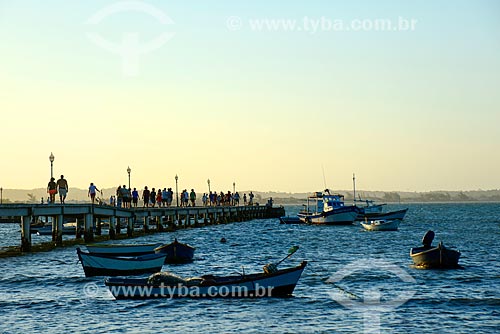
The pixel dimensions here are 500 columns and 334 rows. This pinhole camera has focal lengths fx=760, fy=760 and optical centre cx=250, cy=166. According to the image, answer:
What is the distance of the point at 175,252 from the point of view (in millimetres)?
38188

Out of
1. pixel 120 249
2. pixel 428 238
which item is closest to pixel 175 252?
pixel 120 249

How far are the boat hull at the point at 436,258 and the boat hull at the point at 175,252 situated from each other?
37.8 ft

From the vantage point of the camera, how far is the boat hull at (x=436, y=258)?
3550 cm

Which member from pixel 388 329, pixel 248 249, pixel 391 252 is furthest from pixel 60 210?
pixel 388 329

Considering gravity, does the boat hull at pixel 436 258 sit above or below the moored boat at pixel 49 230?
below

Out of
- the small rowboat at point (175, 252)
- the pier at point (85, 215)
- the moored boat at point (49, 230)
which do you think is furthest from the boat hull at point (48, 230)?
the small rowboat at point (175, 252)

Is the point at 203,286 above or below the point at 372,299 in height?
above

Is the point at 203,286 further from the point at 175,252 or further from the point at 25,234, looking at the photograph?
the point at 25,234

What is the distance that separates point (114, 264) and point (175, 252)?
6.24 metres

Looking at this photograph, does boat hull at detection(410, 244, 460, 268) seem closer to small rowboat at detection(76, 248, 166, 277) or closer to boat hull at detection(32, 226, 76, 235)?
small rowboat at detection(76, 248, 166, 277)

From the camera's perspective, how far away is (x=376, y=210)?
4528 inches

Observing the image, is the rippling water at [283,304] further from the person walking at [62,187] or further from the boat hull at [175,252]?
the person walking at [62,187]

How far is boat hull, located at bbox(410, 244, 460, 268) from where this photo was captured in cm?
3550

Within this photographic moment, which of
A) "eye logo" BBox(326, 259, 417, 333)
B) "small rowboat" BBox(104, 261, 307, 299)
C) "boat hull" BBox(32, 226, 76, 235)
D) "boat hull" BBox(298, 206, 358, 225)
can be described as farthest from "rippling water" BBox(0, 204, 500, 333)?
"boat hull" BBox(298, 206, 358, 225)
